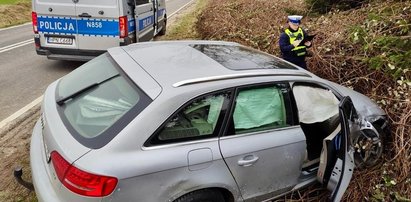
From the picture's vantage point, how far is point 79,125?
259 cm

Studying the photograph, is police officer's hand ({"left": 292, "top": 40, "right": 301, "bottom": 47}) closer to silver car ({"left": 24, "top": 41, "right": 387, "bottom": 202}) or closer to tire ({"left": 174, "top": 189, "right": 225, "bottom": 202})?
silver car ({"left": 24, "top": 41, "right": 387, "bottom": 202})

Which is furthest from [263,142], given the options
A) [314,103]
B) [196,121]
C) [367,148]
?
[367,148]

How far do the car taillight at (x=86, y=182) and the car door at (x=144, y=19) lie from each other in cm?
605

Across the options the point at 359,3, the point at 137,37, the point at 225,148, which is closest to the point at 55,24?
the point at 137,37

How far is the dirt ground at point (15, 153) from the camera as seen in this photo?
3.49 meters

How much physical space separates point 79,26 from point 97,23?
37 centimetres

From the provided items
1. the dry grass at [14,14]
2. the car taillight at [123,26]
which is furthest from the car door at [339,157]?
the dry grass at [14,14]

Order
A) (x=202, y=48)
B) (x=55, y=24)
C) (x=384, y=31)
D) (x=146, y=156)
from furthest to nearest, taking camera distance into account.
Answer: (x=55, y=24) → (x=384, y=31) → (x=202, y=48) → (x=146, y=156)

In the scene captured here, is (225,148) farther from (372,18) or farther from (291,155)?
(372,18)

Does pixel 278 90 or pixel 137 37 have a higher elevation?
pixel 278 90

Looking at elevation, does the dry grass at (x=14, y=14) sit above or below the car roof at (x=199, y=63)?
below

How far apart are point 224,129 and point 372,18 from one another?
471 cm

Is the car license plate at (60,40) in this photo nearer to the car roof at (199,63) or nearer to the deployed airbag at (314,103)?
the car roof at (199,63)

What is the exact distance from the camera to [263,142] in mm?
2932
